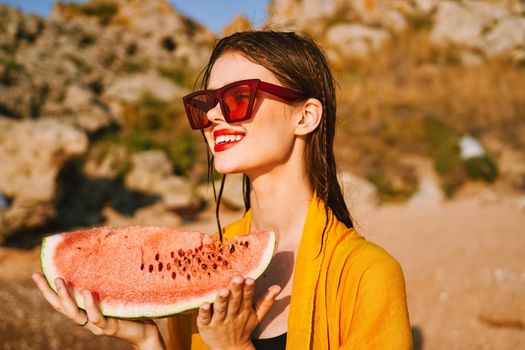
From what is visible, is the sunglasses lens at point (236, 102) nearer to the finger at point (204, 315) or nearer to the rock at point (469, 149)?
the finger at point (204, 315)

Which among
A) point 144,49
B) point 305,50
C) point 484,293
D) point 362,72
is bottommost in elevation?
point 484,293

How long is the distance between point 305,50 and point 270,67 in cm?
21

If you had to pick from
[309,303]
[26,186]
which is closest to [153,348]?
[309,303]

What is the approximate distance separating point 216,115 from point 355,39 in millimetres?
24828

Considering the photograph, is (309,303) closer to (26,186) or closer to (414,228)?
(26,186)

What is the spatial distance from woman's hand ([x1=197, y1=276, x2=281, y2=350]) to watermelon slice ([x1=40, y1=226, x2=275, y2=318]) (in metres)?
0.15

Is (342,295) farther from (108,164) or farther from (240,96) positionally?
(108,164)

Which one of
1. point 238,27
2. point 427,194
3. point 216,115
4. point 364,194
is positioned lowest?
point 427,194

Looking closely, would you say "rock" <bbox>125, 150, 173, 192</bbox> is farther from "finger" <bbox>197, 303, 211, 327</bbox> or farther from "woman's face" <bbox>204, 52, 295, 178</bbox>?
"finger" <bbox>197, 303, 211, 327</bbox>

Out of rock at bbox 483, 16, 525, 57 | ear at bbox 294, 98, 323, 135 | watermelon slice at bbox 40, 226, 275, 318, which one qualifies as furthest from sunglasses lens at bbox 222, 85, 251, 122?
rock at bbox 483, 16, 525, 57

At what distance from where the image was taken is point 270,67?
62.5 inches

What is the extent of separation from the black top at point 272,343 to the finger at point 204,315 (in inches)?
15.9

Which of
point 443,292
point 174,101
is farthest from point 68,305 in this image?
point 174,101

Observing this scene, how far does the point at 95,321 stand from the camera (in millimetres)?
1221
